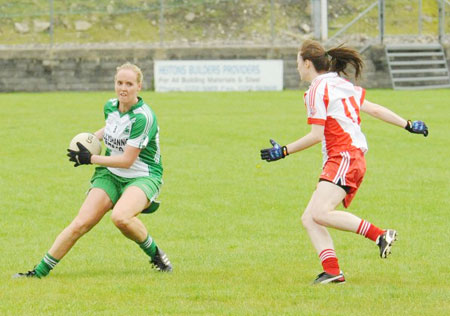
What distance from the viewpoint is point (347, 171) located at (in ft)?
25.9

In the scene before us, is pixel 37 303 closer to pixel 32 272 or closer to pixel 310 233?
pixel 32 272

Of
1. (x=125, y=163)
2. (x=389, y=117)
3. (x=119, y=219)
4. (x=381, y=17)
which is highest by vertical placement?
(x=389, y=117)

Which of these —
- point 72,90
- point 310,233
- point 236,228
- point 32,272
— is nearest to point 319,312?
point 310,233

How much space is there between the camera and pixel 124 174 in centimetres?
→ 857

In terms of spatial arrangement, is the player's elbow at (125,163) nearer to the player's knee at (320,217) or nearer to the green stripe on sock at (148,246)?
the green stripe on sock at (148,246)

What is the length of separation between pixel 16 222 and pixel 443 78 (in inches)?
986

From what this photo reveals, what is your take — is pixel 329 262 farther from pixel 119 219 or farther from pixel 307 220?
pixel 119 219

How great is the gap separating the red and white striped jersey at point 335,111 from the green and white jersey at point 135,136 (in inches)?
51.4

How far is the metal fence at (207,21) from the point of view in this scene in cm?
3572

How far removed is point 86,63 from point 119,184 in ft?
Result: 84.9

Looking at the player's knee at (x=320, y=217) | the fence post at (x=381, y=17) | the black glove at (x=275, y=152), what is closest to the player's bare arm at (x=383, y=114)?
the black glove at (x=275, y=152)

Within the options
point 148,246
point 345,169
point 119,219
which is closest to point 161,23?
point 148,246

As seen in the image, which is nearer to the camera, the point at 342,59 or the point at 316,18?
the point at 342,59

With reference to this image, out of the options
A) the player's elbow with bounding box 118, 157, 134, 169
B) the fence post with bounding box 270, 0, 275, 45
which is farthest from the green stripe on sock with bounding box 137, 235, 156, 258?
the fence post with bounding box 270, 0, 275, 45
